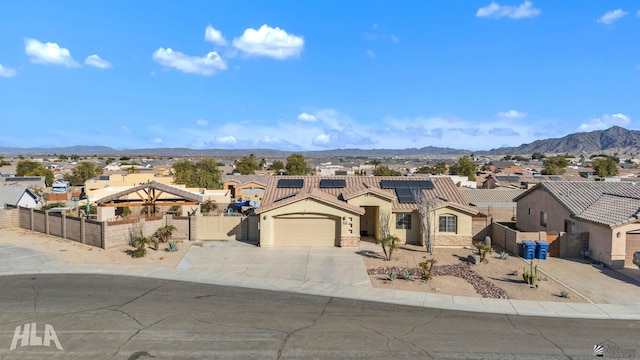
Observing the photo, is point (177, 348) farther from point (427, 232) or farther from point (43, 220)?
point (43, 220)

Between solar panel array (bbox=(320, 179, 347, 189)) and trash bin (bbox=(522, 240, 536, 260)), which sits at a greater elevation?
solar panel array (bbox=(320, 179, 347, 189))

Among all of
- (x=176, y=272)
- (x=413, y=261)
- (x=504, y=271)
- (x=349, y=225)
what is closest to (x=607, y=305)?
(x=504, y=271)

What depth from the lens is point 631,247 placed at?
2333 cm

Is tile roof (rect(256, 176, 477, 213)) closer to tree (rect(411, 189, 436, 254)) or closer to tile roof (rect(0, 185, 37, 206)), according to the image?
tree (rect(411, 189, 436, 254))

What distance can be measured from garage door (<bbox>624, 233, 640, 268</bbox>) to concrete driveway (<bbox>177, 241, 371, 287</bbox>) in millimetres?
13602

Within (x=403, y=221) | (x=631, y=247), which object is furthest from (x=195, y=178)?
(x=631, y=247)

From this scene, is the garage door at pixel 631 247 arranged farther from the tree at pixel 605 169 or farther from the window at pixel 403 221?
the tree at pixel 605 169

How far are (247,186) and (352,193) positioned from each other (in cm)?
3107

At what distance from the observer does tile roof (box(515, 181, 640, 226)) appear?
961 inches

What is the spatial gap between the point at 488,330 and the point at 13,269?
73.0 ft

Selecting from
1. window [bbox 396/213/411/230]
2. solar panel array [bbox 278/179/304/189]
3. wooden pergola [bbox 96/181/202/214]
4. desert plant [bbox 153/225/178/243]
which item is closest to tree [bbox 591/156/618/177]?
window [bbox 396/213/411/230]

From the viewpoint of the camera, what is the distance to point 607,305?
17.7 metres

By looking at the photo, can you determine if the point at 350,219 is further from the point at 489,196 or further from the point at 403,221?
the point at 489,196

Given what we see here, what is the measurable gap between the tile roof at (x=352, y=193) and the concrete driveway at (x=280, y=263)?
3001 mm
